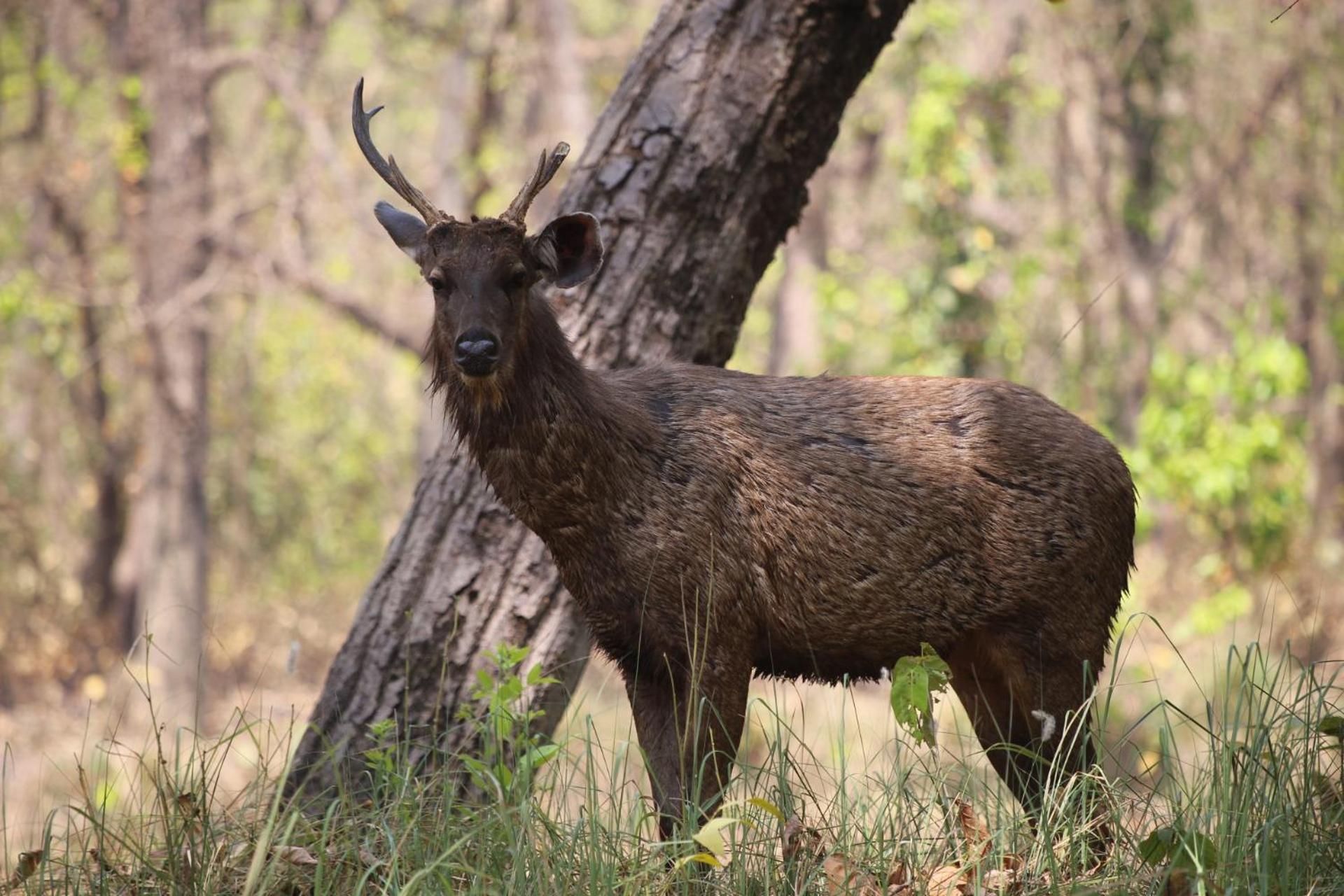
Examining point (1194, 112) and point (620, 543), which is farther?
point (1194, 112)

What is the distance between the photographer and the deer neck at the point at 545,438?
493cm

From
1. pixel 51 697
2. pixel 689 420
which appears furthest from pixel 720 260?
pixel 51 697

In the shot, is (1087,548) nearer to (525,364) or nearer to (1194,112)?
(525,364)

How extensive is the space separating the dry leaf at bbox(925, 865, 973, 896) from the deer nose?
2.08 meters

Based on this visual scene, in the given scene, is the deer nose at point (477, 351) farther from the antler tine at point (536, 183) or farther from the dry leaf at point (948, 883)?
the dry leaf at point (948, 883)

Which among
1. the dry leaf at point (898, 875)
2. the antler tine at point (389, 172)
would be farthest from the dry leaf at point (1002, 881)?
the antler tine at point (389, 172)

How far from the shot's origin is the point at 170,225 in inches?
664

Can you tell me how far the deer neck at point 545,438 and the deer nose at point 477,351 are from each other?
0.54 ft

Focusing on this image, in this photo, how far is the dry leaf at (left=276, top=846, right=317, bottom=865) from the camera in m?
4.47

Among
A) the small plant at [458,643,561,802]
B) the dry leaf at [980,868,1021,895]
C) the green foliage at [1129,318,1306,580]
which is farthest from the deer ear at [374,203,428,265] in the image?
the green foliage at [1129,318,1306,580]

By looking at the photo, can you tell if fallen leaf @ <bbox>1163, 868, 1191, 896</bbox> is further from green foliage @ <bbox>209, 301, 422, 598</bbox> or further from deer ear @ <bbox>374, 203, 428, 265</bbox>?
green foliage @ <bbox>209, 301, 422, 598</bbox>

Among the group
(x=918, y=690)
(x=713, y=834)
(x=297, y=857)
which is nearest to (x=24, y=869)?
(x=297, y=857)

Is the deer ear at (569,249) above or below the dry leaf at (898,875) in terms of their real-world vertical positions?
above

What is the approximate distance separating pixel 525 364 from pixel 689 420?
628mm
